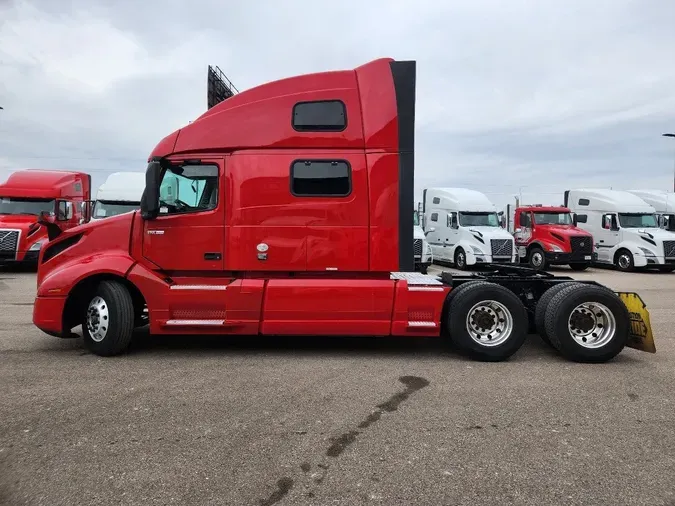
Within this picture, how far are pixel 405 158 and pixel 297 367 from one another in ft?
9.12

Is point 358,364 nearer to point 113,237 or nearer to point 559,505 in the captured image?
A: point 559,505

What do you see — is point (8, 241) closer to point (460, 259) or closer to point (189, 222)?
point (189, 222)

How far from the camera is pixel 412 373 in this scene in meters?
5.29

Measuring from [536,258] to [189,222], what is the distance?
54.9 feet

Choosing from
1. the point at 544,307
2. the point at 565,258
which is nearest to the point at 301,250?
the point at 544,307

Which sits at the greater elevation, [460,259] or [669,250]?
[669,250]

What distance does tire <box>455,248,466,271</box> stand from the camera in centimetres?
1773

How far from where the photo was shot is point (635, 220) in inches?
767

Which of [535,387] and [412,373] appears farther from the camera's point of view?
[412,373]

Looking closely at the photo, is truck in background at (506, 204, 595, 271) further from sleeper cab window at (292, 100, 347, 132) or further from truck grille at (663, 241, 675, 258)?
sleeper cab window at (292, 100, 347, 132)

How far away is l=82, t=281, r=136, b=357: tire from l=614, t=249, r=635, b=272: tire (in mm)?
19214

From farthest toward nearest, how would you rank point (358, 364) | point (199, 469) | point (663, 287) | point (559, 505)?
1. point (663, 287)
2. point (358, 364)
3. point (199, 469)
4. point (559, 505)

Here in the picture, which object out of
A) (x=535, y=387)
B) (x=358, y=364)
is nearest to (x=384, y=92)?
(x=358, y=364)

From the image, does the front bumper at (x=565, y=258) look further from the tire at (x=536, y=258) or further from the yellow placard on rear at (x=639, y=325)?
the yellow placard on rear at (x=639, y=325)
